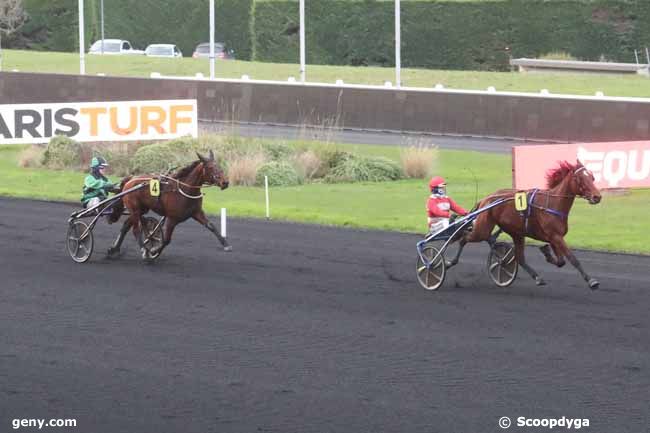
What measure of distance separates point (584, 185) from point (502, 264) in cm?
148

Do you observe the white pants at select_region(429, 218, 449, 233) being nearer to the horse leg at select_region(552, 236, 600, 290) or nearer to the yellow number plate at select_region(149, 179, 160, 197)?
the horse leg at select_region(552, 236, 600, 290)

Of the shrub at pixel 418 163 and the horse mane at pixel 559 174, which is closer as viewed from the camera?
the horse mane at pixel 559 174

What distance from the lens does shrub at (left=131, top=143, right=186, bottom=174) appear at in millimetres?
25547

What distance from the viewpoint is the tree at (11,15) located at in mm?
59375

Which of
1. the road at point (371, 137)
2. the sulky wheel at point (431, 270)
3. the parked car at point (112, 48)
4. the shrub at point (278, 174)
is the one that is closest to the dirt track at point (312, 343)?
the sulky wheel at point (431, 270)

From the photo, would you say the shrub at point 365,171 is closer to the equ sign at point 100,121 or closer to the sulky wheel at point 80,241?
the equ sign at point 100,121

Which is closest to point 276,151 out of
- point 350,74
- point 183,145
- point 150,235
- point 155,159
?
point 183,145

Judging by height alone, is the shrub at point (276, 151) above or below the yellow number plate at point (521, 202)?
below

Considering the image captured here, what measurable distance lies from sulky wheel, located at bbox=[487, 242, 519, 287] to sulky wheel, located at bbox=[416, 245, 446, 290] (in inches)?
24.4

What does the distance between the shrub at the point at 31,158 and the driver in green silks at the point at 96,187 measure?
38.9ft

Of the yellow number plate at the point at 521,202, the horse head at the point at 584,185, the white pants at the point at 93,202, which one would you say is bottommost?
the white pants at the point at 93,202

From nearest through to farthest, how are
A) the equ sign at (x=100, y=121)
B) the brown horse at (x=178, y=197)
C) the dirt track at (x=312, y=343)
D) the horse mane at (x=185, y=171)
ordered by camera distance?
the dirt track at (x=312, y=343) → the brown horse at (x=178, y=197) → the horse mane at (x=185, y=171) → the equ sign at (x=100, y=121)

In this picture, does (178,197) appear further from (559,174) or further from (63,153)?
(63,153)

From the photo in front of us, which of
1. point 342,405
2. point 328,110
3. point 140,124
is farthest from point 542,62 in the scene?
point 342,405
